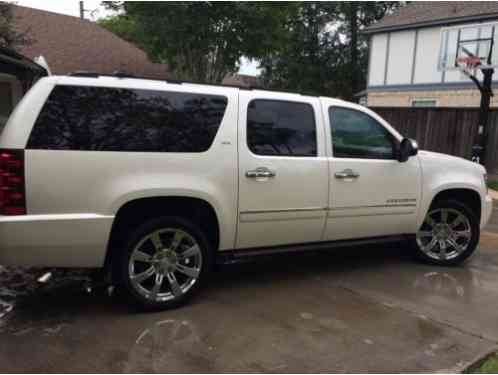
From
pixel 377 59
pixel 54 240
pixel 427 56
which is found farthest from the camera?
pixel 377 59

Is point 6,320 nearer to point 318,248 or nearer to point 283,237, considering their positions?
point 283,237

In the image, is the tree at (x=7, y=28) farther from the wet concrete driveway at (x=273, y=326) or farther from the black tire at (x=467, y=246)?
the black tire at (x=467, y=246)

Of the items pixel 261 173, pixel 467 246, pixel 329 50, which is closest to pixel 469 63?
pixel 467 246

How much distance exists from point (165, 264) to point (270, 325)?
1032mm

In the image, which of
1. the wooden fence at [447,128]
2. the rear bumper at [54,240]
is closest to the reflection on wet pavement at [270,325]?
the rear bumper at [54,240]

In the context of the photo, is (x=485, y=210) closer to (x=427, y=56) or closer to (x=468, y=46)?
(x=468, y=46)

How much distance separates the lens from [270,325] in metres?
3.74

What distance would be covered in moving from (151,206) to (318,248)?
1.82 metres

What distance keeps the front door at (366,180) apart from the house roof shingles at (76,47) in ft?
51.7

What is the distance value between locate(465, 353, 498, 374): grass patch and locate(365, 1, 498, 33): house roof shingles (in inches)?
744

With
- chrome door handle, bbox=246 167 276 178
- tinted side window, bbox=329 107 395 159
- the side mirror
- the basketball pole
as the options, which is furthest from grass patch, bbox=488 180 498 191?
chrome door handle, bbox=246 167 276 178

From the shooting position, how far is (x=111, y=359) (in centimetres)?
313

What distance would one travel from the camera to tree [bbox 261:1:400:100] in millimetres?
34000

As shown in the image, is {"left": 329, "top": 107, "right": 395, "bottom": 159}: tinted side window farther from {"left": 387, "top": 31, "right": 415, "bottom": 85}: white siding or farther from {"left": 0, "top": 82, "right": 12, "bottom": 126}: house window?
{"left": 387, "top": 31, "right": 415, "bottom": 85}: white siding
